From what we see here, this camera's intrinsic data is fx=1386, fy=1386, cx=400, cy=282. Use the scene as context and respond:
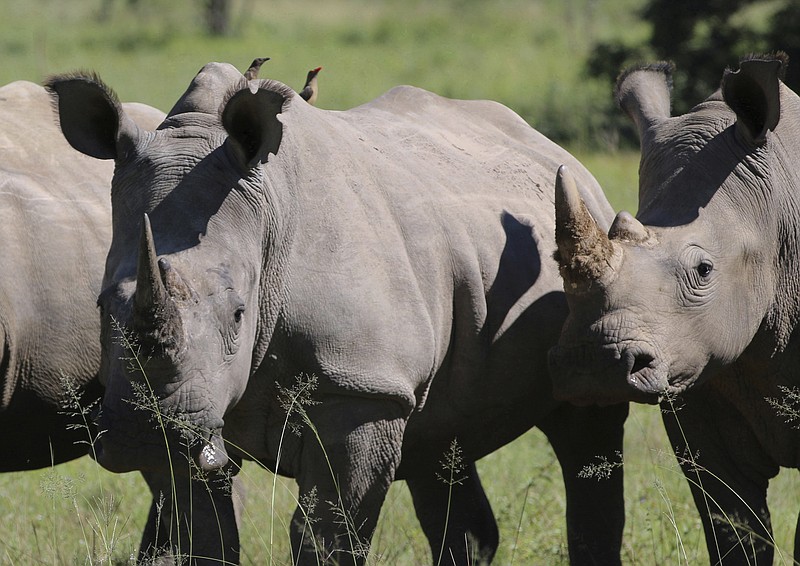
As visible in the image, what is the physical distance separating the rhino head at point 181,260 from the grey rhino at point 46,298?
0.95 m

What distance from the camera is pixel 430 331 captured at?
4723 millimetres

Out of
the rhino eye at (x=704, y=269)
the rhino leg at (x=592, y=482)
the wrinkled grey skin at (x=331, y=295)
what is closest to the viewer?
the wrinkled grey skin at (x=331, y=295)

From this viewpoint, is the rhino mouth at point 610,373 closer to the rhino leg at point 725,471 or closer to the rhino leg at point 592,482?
the rhino leg at point 725,471

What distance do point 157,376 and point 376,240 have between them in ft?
3.51

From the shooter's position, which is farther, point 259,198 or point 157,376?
point 259,198

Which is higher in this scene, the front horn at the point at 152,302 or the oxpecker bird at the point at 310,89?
the oxpecker bird at the point at 310,89

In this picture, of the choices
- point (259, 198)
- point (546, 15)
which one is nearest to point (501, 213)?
point (259, 198)

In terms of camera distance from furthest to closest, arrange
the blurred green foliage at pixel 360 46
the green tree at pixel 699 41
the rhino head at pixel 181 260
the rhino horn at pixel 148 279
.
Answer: the blurred green foliage at pixel 360 46 < the green tree at pixel 699 41 < the rhino head at pixel 181 260 < the rhino horn at pixel 148 279

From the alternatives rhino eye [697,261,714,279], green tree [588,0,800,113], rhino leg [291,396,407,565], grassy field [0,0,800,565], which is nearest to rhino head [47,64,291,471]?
rhino leg [291,396,407,565]

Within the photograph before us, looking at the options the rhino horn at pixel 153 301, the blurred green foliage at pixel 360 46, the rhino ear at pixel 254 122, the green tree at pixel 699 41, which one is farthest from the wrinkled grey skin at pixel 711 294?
the green tree at pixel 699 41

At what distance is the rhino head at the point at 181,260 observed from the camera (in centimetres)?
389

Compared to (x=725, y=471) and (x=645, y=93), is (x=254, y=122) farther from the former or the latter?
(x=725, y=471)

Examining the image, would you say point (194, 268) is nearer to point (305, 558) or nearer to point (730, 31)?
point (305, 558)

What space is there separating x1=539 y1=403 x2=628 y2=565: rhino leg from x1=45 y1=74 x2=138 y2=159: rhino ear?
220cm
